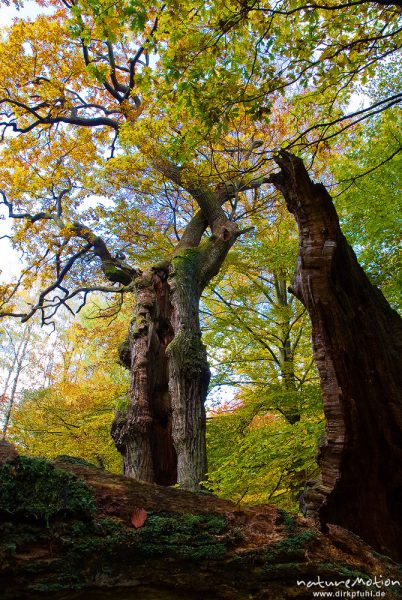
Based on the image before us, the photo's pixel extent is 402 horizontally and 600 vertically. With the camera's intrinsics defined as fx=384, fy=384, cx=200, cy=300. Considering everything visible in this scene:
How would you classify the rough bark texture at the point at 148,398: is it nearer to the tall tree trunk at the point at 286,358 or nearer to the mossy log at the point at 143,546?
the tall tree trunk at the point at 286,358

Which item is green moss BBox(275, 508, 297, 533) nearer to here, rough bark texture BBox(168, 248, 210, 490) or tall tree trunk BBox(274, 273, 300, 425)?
rough bark texture BBox(168, 248, 210, 490)

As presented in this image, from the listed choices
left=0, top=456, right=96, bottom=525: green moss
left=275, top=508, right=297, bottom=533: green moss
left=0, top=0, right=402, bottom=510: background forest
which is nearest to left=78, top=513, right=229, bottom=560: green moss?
left=0, top=456, right=96, bottom=525: green moss

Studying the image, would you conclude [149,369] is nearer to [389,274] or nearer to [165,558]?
[389,274]

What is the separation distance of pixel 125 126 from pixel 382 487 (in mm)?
7152

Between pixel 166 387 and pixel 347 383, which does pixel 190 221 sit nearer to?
pixel 166 387

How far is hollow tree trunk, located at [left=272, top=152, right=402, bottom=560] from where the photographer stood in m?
2.45

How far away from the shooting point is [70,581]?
130 cm

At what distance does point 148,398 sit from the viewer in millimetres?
5961

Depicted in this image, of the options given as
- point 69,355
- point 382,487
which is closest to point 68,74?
point 382,487

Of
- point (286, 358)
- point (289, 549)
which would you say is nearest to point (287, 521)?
point (289, 549)

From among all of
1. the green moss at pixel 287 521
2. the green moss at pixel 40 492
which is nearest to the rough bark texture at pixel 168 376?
the green moss at pixel 287 521

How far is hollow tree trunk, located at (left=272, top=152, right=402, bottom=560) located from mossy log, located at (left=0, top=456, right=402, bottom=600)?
0.67 m

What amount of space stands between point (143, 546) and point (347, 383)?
165cm

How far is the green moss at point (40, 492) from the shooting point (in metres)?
1.37
